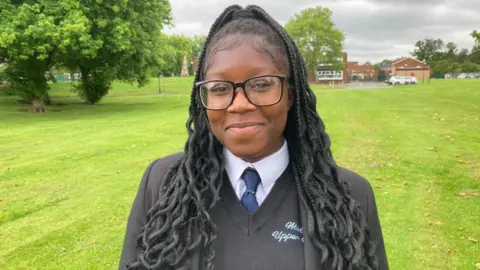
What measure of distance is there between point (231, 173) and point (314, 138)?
0.38 metres

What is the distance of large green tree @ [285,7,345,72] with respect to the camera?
6444 centimetres

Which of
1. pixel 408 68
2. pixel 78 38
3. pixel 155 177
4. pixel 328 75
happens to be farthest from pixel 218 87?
pixel 408 68

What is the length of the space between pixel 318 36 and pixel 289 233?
65.4m

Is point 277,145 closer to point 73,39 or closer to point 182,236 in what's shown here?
point 182,236

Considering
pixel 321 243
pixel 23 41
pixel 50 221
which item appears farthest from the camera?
pixel 23 41

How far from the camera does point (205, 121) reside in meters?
1.94

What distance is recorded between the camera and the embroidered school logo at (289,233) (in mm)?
1673

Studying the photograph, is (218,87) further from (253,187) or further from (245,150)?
(253,187)

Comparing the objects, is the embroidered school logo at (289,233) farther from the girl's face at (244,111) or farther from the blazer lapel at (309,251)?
the girl's face at (244,111)

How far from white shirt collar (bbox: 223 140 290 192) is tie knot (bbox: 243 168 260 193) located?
1cm

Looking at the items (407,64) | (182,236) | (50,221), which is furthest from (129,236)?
(407,64)

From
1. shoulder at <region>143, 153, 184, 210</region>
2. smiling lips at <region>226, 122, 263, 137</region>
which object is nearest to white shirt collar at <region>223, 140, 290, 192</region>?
smiling lips at <region>226, 122, 263, 137</region>

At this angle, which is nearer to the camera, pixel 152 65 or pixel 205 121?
pixel 205 121

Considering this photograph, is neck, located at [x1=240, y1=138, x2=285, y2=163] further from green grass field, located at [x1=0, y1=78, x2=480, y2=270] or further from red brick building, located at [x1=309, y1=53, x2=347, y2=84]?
red brick building, located at [x1=309, y1=53, x2=347, y2=84]
